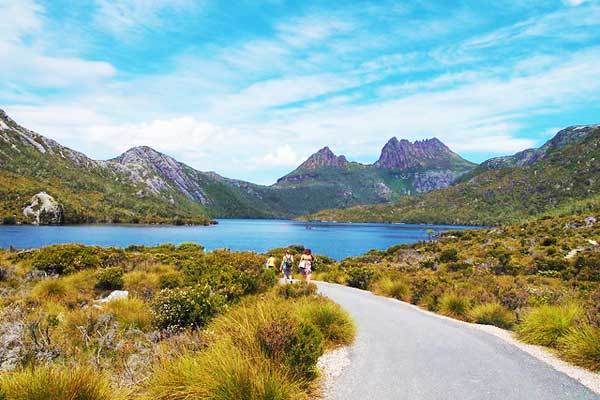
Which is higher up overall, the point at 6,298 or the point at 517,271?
the point at 6,298

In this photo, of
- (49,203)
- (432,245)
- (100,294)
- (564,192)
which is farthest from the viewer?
(564,192)

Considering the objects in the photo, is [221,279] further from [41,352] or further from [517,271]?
[517,271]

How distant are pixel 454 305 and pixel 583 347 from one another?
7156mm

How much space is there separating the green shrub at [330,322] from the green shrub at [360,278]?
15158 millimetres

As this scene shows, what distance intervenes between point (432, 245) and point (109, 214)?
18301 cm

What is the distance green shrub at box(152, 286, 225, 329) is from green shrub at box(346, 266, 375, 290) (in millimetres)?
15124

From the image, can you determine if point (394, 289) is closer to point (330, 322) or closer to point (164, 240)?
point (330, 322)

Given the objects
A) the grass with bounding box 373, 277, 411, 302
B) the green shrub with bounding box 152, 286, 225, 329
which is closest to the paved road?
the green shrub with bounding box 152, 286, 225, 329

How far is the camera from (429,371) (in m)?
7.73

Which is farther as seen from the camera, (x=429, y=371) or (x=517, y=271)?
(x=517, y=271)

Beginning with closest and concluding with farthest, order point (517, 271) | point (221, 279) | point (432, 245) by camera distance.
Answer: point (221, 279), point (517, 271), point (432, 245)

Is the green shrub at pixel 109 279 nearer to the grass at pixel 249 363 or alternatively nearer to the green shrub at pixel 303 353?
the grass at pixel 249 363

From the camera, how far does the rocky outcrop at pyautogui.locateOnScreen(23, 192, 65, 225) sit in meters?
155

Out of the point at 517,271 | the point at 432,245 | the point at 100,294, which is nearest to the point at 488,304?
the point at 100,294
